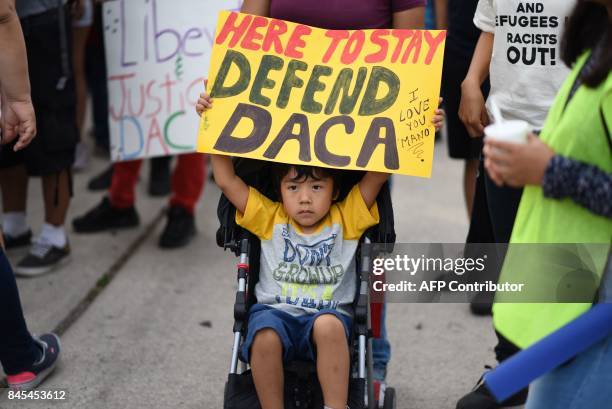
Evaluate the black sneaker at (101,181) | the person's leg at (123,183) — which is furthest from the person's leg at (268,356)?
the black sneaker at (101,181)

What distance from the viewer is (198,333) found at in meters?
4.39

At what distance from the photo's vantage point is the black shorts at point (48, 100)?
462 cm

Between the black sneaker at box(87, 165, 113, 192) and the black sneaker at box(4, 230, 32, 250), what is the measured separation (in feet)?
3.72

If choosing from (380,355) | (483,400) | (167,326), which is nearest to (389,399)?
(380,355)

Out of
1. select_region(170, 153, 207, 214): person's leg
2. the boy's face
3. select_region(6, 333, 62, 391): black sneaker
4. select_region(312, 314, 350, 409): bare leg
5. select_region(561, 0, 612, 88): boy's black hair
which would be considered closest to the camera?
select_region(561, 0, 612, 88): boy's black hair

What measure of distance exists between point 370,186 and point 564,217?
1.22 meters

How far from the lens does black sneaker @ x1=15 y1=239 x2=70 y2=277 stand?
4.93m

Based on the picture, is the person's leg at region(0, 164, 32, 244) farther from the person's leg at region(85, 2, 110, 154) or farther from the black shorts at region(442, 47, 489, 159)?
the black shorts at region(442, 47, 489, 159)

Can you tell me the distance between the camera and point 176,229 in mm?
5512

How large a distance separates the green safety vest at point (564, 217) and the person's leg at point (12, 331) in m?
2.00

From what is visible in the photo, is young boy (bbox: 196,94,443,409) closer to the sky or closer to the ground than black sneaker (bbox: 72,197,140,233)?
closer to the sky

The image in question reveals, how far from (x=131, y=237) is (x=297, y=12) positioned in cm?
A: 266

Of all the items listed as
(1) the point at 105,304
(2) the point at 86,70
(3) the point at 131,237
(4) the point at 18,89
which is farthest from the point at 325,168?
(2) the point at 86,70

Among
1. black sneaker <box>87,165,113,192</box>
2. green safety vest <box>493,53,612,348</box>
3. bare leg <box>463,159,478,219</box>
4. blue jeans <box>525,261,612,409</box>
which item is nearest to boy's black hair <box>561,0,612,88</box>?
green safety vest <box>493,53,612,348</box>
